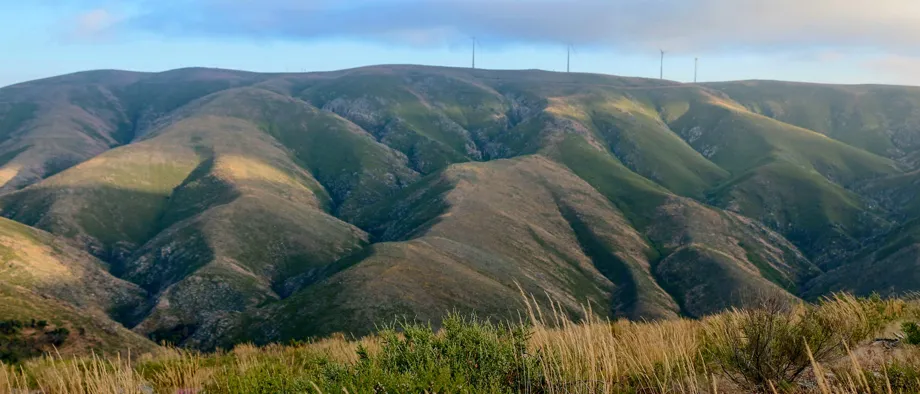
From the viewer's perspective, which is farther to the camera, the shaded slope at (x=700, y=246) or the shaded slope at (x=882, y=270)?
the shaded slope at (x=700, y=246)

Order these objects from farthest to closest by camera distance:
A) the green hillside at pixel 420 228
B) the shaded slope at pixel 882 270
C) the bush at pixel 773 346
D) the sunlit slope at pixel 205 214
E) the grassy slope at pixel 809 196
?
1. the grassy slope at pixel 809 196
2. the shaded slope at pixel 882 270
3. the sunlit slope at pixel 205 214
4. the green hillside at pixel 420 228
5. the bush at pixel 773 346

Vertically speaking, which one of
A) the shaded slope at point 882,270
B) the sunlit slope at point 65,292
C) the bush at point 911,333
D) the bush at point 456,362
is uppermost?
the bush at point 456,362

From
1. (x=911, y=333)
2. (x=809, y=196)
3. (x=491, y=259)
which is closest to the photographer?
(x=911, y=333)

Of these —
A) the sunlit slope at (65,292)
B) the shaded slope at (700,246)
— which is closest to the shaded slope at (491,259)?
the shaded slope at (700,246)

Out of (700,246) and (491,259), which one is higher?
(491,259)

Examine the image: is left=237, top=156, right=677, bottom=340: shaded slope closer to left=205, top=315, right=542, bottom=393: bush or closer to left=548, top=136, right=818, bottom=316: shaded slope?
left=548, top=136, right=818, bottom=316: shaded slope

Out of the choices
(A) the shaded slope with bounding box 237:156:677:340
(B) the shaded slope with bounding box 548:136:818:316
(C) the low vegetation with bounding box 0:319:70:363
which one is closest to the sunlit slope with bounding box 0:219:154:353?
(C) the low vegetation with bounding box 0:319:70:363

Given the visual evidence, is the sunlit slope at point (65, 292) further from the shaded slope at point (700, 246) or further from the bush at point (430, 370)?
the shaded slope at point (700, 246)

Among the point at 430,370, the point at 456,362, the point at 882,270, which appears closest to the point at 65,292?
the point at 456,362

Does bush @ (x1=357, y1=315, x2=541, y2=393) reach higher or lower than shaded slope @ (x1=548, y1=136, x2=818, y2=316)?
higher

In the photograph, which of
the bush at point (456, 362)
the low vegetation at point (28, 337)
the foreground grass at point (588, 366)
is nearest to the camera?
the bush at point (456, 362)

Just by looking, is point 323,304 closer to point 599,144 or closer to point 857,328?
point 857,328

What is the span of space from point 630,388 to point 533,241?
4223 inches

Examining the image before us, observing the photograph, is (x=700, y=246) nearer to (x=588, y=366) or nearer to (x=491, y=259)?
(x=491, y=259)
